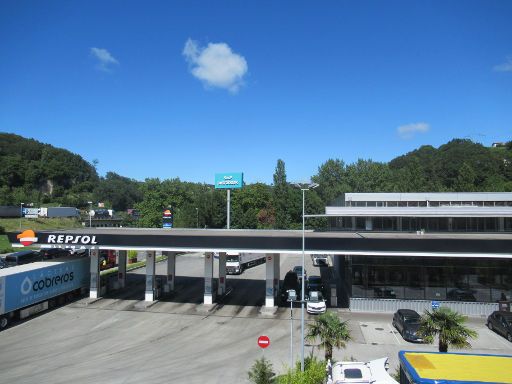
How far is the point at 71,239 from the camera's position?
3169 centimetres

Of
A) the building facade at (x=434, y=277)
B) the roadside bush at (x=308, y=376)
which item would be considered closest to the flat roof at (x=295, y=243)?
the building facade at (x=434, y=277)

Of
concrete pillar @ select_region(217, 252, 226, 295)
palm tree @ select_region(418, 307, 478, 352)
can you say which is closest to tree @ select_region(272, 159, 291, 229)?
concrete pillar @ select_region(217, 252, 226, 295)

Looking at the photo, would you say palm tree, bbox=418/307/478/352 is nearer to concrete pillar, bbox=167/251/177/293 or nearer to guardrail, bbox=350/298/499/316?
guardrail, bbox=350/298/499/316

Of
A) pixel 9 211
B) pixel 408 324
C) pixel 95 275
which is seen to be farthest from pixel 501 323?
pixel 9 211

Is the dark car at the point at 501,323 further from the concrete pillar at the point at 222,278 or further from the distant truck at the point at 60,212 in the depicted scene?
the distant truck at the point at 60,212

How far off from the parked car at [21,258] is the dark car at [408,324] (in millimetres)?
35035

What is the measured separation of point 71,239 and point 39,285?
14.0 ft

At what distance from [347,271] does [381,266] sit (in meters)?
4.28

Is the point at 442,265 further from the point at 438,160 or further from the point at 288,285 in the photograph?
the point at 438,160

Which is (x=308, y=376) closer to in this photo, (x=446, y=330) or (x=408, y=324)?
(x=446, y=330)

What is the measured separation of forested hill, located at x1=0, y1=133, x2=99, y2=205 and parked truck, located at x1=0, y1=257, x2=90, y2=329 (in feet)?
371

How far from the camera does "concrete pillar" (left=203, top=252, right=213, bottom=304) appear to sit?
32219 mm

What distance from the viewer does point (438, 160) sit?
143500 mm

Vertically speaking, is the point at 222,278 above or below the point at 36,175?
below
